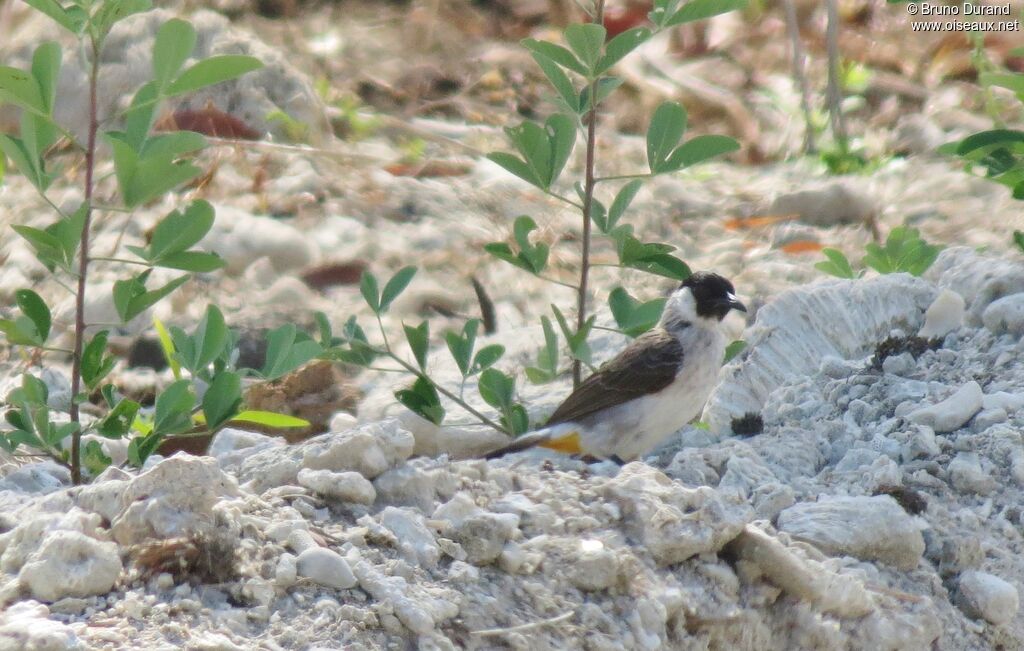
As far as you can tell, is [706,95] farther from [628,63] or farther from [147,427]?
[147,427]

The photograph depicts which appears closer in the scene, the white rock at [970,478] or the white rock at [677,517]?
the white rock at [677,517]

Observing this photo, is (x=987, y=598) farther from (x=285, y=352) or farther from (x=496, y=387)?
(x=285, y=352)

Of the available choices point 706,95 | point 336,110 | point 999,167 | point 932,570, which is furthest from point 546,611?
point 706,95

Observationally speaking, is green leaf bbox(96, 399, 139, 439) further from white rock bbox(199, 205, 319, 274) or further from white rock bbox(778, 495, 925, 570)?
white rock bbox(199, 205, 319, 274)

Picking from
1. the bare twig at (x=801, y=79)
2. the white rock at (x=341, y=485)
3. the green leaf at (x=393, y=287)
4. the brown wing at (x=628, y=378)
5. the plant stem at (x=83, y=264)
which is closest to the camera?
the white rock at (x=341, y=485)

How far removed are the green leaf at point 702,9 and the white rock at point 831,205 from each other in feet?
10.5

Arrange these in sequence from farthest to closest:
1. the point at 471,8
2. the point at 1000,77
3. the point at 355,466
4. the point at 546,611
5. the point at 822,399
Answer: the point at 471,8 < the point at 1000,77 < the point at 822,399 < the point at 355,466 < the point at 546,611

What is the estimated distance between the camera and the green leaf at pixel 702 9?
4.20 m

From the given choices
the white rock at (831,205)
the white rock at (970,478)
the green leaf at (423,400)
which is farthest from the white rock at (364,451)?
the white rock at (831,205)

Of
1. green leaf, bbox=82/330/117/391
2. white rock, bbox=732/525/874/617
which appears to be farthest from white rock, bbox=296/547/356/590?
green leaf, bbox=82/330/117/391

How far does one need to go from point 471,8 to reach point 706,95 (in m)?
2.04

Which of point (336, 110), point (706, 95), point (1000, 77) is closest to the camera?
point (1000, 77)

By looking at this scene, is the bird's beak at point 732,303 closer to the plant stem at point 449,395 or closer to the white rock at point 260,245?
the plant stem at point 449,395

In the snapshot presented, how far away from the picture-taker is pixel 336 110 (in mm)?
8539
